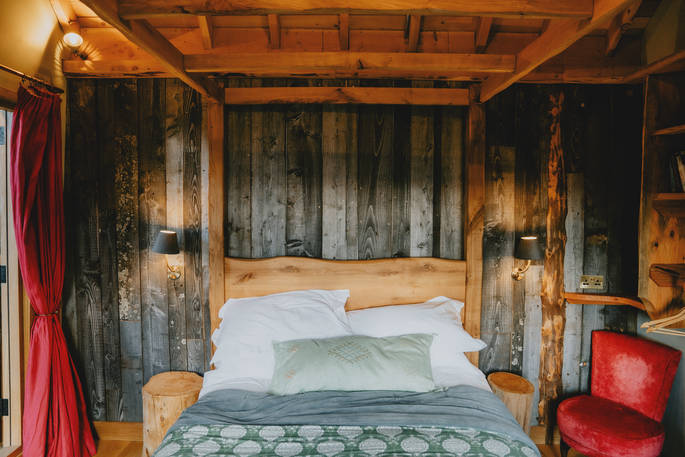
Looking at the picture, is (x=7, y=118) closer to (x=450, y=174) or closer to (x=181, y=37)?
(x=181, y=37)

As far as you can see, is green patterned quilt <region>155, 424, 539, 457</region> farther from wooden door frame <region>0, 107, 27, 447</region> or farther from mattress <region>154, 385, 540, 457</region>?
wooden door frame <region>0, 107, 27, 447</region>

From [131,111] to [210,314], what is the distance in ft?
4.95

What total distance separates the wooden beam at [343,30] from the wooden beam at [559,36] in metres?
0.97

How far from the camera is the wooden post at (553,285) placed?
276cm

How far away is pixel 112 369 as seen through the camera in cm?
285

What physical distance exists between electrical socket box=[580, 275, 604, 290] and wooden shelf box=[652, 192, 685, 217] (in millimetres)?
600

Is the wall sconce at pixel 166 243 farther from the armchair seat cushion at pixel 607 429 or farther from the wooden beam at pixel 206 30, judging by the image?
the armchair seat cushion at pixel 607 429

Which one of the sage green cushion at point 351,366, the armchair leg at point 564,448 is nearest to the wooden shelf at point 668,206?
the armchair leg at point 564,448

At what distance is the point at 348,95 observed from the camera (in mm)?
2617

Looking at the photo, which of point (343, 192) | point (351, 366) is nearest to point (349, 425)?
point (351, 366)

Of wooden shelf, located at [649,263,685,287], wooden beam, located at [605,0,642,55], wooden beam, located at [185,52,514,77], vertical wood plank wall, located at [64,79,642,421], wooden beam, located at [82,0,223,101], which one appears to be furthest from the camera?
vertical wood plank wall, located at [64,79,642,421]

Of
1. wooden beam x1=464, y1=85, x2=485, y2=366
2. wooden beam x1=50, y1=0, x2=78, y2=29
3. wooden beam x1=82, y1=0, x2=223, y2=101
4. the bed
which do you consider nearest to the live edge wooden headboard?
wooden beam x1=464, y1=85, x2=485, y2=366

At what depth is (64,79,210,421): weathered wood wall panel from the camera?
Answer: 9.09 feet

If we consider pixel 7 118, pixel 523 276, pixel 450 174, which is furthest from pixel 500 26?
pixel 7 118
